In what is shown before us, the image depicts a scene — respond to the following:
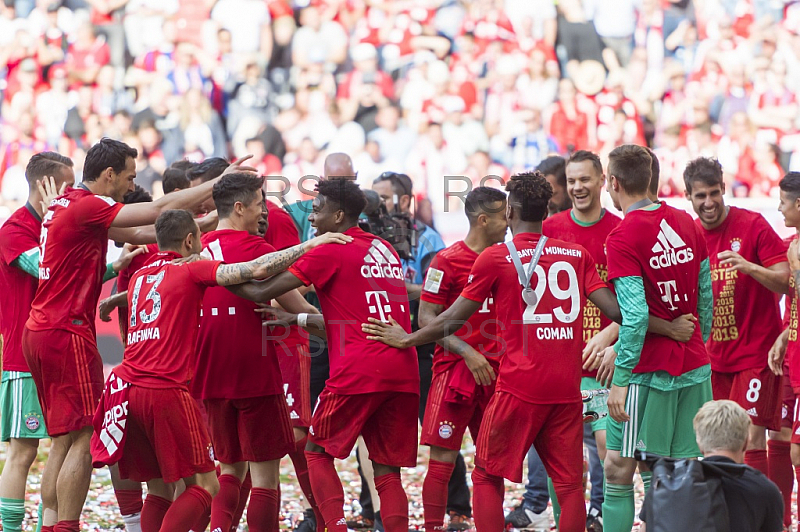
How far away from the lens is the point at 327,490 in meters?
5.58

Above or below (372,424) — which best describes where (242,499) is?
below

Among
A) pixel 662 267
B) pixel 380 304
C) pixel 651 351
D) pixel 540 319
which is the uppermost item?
pixel 662 267

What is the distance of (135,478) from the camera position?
554 cm

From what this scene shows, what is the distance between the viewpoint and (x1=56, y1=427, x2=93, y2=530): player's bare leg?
5.81 meters

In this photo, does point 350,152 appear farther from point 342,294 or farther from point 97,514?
point 342,294

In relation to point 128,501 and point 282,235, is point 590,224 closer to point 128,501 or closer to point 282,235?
point 282,235

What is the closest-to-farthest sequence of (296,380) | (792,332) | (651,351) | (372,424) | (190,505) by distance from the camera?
(190,505) → (651,351) → (372,424) → (792,332) → (296,380)

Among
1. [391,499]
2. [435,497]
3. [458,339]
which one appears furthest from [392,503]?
[458,339]

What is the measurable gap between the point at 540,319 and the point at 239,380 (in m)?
1.87

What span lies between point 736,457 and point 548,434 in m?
1.48

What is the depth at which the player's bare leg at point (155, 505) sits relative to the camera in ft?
18.5

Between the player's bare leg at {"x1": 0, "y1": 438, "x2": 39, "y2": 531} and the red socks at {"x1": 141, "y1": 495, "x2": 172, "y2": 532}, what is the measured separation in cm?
123

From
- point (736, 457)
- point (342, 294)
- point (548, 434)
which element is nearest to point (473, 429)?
point (548, 434)

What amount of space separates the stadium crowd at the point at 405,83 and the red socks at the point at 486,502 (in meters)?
8.36
